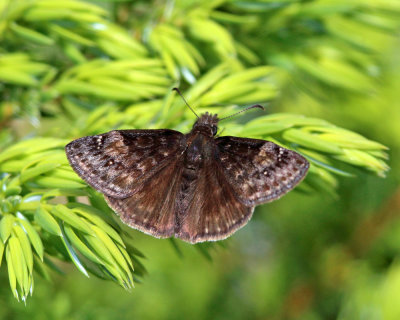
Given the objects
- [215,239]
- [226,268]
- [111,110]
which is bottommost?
[226,268]

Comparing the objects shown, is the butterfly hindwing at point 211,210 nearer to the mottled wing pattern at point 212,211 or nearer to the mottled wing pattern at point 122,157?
the mottled wing pattern at point 212,211

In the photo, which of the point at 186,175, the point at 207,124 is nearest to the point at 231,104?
the point at 207,124

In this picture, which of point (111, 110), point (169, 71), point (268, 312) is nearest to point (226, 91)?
point (169, 71)

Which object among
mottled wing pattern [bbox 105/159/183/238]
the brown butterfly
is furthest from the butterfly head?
mottled wing pattern [bbox 105/159/183/238]

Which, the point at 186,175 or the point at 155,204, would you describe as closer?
the point at 155,204

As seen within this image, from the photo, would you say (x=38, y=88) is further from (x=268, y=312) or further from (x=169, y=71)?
(x=268, y=312)

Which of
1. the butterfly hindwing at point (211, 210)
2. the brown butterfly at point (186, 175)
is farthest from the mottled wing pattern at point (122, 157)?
the butterfly hindwing at point (211, 210)

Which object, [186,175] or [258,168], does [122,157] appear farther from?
[258,168]

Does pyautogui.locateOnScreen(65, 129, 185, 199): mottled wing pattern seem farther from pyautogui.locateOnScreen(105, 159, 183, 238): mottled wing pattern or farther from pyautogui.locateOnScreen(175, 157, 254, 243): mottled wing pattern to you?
pyautogui.locateOnScreen(175, 157, 254, 243): mottled wing pattern
